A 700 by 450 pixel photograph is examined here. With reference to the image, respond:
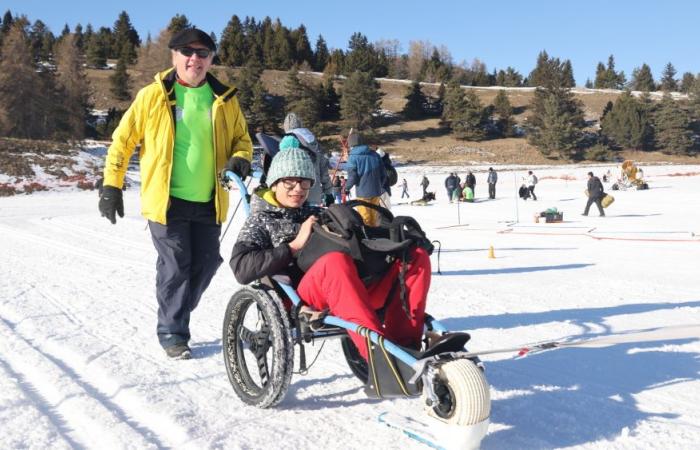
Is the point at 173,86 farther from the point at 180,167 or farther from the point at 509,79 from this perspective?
the point at 509,79

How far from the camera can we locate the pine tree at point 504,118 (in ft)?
237

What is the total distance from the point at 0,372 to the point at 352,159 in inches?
181

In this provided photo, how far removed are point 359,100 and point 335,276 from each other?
6628 centimetres

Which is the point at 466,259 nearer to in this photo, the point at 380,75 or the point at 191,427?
the point at 191,427

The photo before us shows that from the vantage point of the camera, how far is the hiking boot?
393 cm

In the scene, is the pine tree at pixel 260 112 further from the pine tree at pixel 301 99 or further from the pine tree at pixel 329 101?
the pine tree at pixel 329 101

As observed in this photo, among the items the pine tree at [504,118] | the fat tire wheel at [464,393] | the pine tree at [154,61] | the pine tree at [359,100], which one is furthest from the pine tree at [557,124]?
the fat tire wheel at [464,393]

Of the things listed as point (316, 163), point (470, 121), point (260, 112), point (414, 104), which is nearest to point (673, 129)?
point (470, 121)

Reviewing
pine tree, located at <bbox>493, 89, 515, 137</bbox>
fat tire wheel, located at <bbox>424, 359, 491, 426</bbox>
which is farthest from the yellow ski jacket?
pine tree, located at <bbox>493, 89, 515, 137</bbox>

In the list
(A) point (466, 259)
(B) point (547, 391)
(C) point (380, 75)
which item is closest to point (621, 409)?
(B) point (547, 391)

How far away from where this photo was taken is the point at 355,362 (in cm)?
355

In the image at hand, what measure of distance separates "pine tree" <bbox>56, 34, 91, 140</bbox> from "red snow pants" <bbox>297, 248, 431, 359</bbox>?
179ft

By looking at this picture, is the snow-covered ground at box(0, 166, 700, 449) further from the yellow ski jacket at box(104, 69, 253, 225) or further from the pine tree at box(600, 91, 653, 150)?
the pine tree at box(600, 91, 653, 150)

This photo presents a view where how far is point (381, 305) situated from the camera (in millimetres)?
3070
